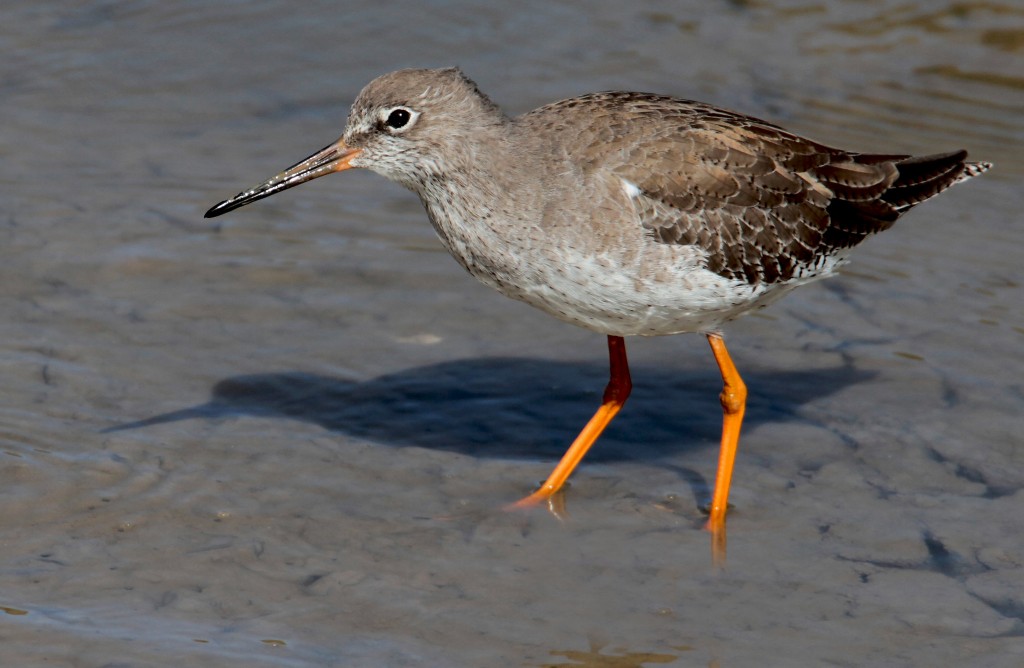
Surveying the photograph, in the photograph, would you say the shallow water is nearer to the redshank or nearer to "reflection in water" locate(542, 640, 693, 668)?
"reflection in water" locate(542, 640, 693, 668)

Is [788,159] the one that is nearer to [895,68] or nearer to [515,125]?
[515,125]

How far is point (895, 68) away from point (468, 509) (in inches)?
348

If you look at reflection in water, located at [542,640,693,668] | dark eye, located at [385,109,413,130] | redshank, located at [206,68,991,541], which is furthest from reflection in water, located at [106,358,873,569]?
dark eye, located at [385,109,413,130]

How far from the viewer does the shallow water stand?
23.1ft

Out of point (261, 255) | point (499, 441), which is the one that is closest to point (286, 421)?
point (499, 441)

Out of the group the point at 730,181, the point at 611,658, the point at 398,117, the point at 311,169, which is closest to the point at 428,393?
the point at 311,169

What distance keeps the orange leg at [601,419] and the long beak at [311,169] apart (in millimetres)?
2212

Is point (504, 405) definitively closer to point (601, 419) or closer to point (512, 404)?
point (512, 404)

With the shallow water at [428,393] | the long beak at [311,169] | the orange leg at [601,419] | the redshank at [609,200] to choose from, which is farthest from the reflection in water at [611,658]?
the long beak at [311,169]

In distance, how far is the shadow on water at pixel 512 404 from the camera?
360 inches

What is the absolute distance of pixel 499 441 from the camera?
924 centimetres

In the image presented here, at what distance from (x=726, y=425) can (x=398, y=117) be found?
2.88m

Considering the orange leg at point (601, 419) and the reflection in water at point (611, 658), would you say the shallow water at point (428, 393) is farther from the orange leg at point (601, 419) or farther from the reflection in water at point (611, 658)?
the orange leg at point (601, 419)

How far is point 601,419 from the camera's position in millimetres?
9000
